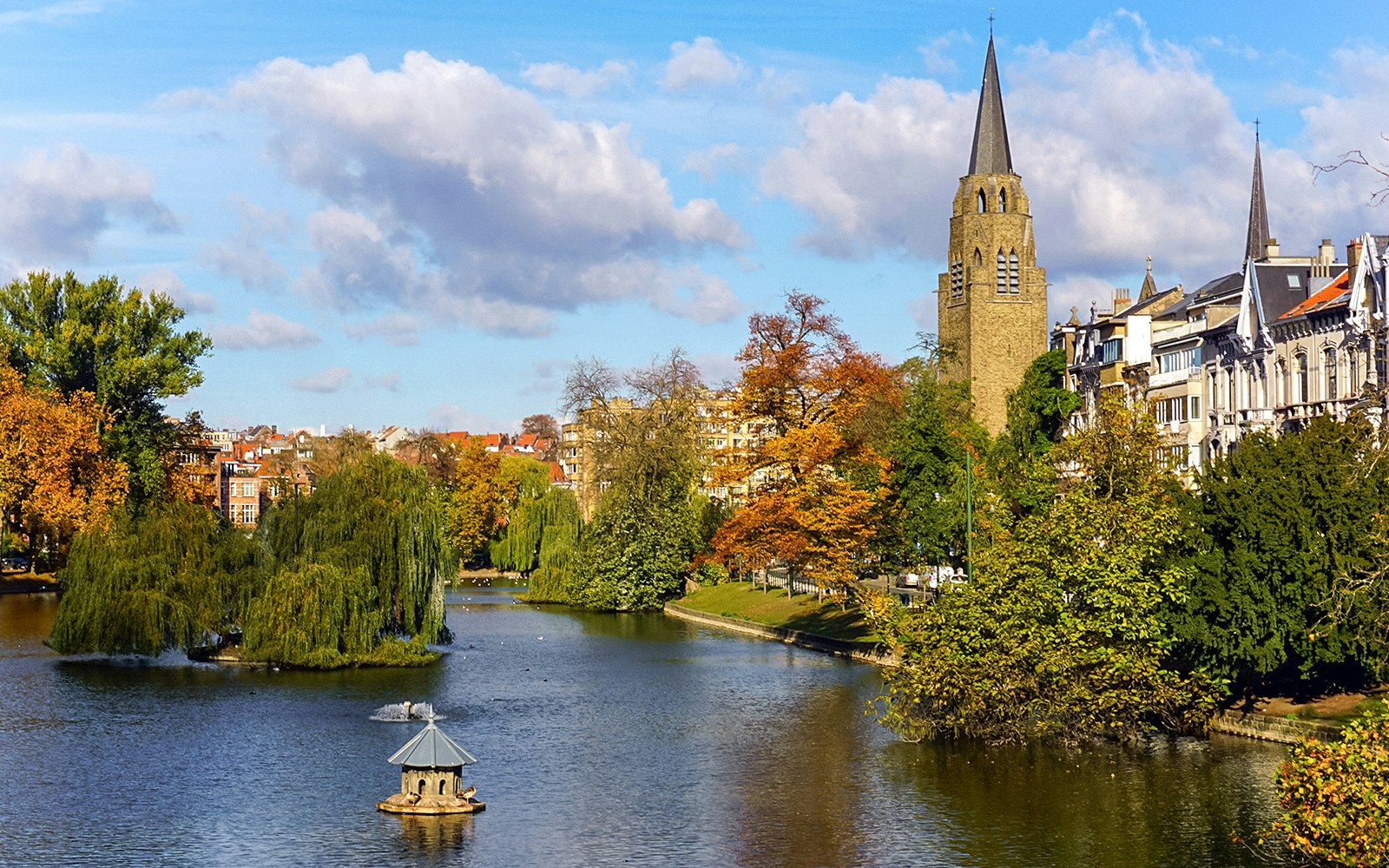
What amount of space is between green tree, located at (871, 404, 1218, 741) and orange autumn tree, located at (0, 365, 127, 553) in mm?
62984

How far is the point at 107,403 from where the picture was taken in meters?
105

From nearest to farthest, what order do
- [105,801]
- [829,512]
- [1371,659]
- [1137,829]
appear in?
1. [1137,829]
2. [105,801]
3. [1371,659]
4. [829,512]

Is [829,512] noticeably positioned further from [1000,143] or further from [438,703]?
[1000,143]

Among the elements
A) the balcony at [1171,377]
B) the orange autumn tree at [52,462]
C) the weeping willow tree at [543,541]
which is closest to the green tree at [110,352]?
the orange autumn tree at [52,462]

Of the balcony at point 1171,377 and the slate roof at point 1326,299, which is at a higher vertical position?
the slate roof at point 1326,299

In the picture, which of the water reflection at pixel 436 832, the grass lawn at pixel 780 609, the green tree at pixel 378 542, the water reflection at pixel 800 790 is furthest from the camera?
the grass lawn at pixel 780 609

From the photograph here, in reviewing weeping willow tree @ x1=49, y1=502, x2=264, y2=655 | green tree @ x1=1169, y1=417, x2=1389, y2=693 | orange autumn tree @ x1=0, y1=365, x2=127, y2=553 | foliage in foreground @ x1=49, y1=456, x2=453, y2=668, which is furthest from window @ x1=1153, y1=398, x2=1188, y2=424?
orange autumn tree @ x1=0, y1=365, x2=127, y2=553

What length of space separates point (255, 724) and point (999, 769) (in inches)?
864

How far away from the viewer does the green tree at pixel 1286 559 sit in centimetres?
4441

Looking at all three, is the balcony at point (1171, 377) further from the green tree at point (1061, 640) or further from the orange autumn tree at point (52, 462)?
the orange autumn tree at point (52, 462)

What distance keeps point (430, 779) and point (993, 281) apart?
108830 millimetres

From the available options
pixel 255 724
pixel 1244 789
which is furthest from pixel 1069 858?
pixel 255 724

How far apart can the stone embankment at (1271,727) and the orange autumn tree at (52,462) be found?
67987mm

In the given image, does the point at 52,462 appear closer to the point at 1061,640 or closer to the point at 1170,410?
the point at 1170,410
